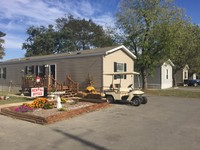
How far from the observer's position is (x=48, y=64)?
1991 cm

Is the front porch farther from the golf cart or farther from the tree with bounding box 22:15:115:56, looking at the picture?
the tree with bounding box 22:15:115:56

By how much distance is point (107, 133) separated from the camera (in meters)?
6.53

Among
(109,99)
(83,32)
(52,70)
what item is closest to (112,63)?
(109,99)

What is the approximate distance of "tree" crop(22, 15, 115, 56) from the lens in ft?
144

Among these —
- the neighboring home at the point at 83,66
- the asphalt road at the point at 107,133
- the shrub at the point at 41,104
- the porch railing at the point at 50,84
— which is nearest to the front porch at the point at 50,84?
the porch railing at the point at 50,84

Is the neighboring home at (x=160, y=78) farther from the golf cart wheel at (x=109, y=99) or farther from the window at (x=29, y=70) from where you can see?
the golf cart wheel at (x=109, y=99)

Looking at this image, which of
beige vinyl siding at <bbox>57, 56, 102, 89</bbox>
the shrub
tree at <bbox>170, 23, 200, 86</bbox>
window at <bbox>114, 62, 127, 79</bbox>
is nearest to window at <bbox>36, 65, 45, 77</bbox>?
beige vinyl siding at <bbox>57, 56, 102, 89</bbox>

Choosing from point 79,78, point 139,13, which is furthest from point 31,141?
point 139,13

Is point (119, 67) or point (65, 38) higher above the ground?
point (65, 38)

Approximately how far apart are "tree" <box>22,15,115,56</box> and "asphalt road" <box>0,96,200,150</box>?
3265cm

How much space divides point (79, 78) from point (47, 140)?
11.8m

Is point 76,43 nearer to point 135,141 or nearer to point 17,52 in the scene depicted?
point 17,52

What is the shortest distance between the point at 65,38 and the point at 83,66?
30.4 m

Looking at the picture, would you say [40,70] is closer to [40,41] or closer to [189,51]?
[189,51]
